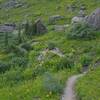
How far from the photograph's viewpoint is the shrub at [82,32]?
227 ft

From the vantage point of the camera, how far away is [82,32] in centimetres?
6912

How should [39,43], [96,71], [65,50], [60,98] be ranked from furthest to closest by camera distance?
[39,43]
[65,50]
[96,71]
[60,98]

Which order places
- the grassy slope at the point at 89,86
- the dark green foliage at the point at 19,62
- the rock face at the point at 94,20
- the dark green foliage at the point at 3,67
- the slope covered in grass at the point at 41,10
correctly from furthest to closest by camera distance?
the slope covered in grass at the point at 41,10 < the rock face at the point at 94,20 < the dark green foliage at the point at 19,62 < the dark green foliage at the point at 3,67 < the grassy slope at the point at 89,86

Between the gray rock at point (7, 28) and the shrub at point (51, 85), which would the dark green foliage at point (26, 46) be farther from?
the shrub at point (51, 85)

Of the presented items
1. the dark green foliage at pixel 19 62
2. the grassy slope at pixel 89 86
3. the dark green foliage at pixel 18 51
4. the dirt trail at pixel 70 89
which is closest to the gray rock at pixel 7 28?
the dark green foliage at pixel 18 51

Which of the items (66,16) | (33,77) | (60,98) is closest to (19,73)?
(33,77)

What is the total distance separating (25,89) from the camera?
40125mm

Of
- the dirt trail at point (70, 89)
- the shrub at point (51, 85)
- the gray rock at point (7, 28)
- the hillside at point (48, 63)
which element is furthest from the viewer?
the gray rock at point (7, 28)

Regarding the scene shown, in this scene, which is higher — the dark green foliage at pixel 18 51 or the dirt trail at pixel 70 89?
the dirt trail at pixel 70 89

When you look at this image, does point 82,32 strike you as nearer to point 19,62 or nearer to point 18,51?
point 18,51

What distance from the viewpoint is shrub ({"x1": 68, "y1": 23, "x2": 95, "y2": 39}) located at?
69125mm

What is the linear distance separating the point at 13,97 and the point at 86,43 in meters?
29.4

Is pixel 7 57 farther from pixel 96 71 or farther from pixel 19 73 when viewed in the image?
pixel 96 71

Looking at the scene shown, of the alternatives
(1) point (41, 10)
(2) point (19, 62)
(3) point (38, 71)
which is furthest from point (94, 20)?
(1) point (41, 10)
